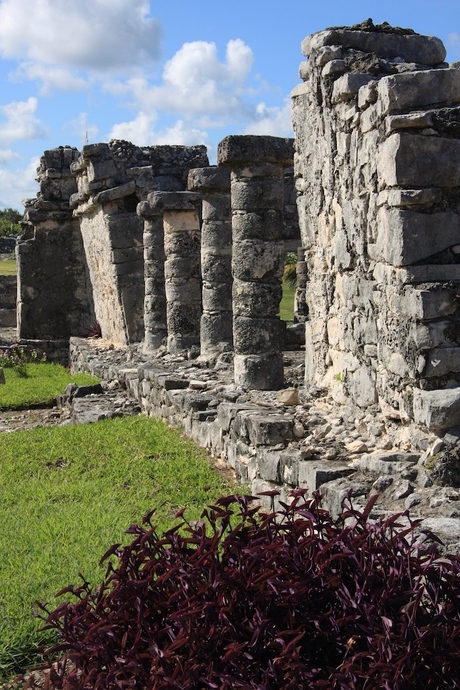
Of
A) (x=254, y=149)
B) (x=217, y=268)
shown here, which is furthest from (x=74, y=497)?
(x=217, y=268)

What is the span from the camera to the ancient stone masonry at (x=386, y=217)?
18.0 ft

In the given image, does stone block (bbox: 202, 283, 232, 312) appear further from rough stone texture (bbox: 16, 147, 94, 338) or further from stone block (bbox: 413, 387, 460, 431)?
rough stone texture (bbox: 16, 147, 94, 338)

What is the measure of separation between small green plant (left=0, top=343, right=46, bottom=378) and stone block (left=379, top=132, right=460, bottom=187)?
11.4 meters

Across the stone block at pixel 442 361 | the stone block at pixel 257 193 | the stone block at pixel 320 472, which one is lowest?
the stone block at pixel 320 472

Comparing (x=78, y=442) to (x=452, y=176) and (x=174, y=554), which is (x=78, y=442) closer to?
(x=452, y=176)

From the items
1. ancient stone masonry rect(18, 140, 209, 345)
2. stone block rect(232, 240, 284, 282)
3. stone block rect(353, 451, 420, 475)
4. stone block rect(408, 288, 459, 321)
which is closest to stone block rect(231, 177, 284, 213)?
stone block rect(232, 240, 284, 282)

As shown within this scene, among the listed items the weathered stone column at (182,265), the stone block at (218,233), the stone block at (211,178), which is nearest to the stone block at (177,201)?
the weathered stone column at (182,265)

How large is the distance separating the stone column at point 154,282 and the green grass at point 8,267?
20985 millimetres

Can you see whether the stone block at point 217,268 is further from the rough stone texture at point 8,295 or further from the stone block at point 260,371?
the rough stone texture at point 8,295

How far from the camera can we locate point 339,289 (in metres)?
7.02

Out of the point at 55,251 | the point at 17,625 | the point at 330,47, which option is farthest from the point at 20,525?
the point at 55,251

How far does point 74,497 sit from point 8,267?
31542 millimetres

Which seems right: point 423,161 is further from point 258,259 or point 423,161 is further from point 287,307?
point 287,307

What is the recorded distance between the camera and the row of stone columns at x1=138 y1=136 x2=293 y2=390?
352 inches
